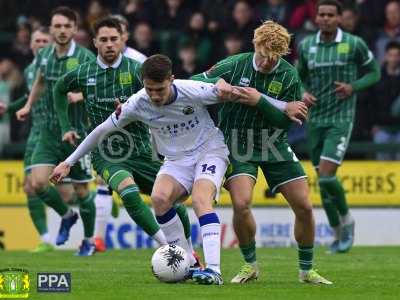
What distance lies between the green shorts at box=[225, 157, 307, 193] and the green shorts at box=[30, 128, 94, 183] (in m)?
4.51

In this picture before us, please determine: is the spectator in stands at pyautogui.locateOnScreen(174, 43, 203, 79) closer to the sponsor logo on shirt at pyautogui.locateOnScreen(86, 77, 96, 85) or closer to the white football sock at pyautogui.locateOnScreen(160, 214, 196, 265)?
the sponsor logo on shirt at pyautogui.locateOnScreen(86, 77, 96, 85)

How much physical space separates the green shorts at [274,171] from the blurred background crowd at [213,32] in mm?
7098

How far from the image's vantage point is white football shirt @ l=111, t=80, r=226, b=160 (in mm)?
9852

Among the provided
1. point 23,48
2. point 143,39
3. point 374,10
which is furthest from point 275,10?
point 23,48

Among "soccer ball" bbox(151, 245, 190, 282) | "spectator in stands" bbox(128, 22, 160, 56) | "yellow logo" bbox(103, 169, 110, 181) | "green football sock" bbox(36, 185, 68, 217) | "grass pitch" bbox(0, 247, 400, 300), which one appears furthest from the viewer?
"spectator in stands" bbox(128, 22, 160, 56)

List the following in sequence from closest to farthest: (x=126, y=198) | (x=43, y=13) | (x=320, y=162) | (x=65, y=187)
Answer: (x=126, y=198)
(x=320, y=162)
(x=65, y=187)
(x=43, y=13)

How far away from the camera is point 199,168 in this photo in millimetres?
9930

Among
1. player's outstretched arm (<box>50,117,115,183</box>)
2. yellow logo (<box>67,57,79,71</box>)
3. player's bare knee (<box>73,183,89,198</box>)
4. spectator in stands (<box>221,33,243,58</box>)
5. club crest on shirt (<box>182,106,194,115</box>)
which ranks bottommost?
player's bare knee (<box>73,183,89,198</box>)

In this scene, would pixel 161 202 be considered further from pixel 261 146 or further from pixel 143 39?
pixel 143 39

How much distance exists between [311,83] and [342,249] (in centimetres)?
202

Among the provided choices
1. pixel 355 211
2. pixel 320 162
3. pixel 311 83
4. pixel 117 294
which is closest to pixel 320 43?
pixel 311 83

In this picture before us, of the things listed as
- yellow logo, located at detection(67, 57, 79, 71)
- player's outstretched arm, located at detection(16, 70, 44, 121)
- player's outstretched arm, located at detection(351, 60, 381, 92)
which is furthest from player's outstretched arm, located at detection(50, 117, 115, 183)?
player's outstretched arm, located at detection(351, 60, 381, 92)

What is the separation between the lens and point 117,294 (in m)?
9.12

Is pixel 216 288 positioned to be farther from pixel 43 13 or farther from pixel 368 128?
pixel 43 13
